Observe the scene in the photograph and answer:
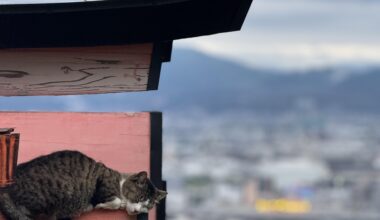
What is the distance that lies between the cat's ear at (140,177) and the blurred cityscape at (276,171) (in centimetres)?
6777

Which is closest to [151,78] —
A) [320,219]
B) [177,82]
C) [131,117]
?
[131,117]

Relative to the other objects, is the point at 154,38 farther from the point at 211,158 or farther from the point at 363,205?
the point at 211,158

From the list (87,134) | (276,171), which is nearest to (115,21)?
(87,134)

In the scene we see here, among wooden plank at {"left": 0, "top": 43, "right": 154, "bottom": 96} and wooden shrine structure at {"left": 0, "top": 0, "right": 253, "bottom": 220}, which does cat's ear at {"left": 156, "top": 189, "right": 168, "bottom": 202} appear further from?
wooden plank at {"left": 0, "top": 43, "right": 154, "bottom": 96}

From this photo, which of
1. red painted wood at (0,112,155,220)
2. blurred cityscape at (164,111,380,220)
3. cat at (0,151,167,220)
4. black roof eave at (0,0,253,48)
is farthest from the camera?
blurred cityscape at (164,111,380,220)

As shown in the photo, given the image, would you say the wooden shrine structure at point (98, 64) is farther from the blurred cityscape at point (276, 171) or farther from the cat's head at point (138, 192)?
the blurred cityscape at point (276, 171)

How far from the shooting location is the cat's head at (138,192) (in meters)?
5.12

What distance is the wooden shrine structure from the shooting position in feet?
16.0

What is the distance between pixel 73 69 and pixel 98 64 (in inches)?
4.7

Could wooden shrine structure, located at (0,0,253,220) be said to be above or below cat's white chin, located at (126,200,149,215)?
above

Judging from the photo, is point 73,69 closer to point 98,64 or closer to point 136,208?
point 98,64

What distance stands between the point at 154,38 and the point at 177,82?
193767 millimetres

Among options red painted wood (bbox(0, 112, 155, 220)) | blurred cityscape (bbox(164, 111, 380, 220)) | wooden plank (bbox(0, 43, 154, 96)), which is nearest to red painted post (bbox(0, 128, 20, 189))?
red painted wood (bbox(0, 112, 155, 220))

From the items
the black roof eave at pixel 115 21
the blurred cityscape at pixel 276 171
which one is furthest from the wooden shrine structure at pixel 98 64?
the blurred cityscape at pixel 276 171
